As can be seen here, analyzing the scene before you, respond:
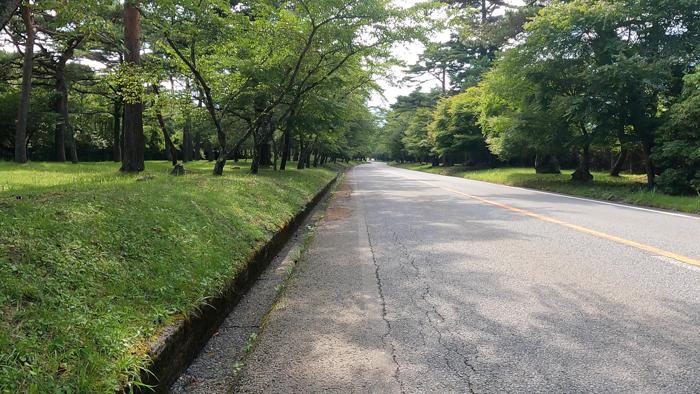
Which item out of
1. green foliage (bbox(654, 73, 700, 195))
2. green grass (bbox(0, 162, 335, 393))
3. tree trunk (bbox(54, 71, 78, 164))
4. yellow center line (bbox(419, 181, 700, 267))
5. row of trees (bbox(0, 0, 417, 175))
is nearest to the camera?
green grass (bbox(0, 162, 335, 393))

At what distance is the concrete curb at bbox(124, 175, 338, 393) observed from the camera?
2.47 m

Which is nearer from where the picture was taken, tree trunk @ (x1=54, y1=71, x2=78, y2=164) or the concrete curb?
the concrete curb

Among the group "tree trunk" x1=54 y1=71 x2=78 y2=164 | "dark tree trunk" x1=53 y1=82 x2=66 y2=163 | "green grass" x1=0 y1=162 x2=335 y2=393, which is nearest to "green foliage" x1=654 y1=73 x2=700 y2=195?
"green grass" x1=0 y1=162 x2=335 y2=393

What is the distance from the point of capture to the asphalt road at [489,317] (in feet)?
8.63

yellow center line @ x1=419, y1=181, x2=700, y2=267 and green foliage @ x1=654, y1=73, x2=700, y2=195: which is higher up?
green foliage @ x1=654, y1=73, x2=700, y2=195

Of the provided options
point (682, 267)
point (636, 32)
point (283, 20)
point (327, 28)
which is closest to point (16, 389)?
point (682, 267)

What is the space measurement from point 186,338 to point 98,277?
831 mm

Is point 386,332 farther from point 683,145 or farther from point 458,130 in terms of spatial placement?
point 458,130

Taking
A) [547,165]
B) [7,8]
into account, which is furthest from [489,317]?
[547,165]

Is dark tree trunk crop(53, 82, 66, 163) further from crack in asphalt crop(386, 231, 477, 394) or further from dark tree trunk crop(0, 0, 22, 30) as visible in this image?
crack in asphalt crop(386, 231, 477, 394)

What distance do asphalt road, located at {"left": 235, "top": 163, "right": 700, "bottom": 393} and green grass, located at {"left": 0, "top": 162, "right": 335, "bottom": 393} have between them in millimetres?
716

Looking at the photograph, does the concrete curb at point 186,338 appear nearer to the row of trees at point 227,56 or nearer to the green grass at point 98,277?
the green grass at point 98,277

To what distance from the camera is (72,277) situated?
3004 millimetres

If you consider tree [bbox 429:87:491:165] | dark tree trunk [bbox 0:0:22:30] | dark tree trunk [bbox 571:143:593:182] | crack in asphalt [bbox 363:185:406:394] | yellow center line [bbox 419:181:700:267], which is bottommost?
crack in asphalt [bbox 363:185:406:394]
